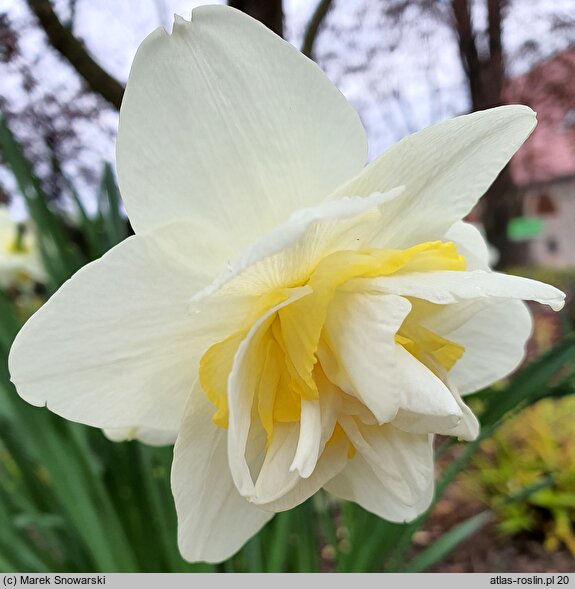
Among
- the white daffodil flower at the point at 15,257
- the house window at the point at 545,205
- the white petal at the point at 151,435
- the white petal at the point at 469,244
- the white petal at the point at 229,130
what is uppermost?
the white petal at the point at 229,130

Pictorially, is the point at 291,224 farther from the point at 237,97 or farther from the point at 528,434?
the point at 528,434

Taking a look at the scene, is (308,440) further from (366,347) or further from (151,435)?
(151,435)

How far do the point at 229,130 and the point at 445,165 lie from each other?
12 centimetres

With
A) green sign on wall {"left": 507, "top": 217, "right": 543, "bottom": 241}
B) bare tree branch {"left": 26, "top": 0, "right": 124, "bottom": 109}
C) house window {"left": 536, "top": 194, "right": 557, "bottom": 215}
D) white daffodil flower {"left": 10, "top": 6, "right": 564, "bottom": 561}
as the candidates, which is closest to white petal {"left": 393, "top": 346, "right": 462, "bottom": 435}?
white daffodil flower {"left": 10, "top": 6, "right": 564, "bottom": 561}

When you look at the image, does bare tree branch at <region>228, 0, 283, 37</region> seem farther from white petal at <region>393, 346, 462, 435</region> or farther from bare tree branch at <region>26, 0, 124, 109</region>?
white petal at <region>393, 346, 462, 435</region>

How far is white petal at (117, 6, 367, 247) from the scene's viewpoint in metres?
0.28

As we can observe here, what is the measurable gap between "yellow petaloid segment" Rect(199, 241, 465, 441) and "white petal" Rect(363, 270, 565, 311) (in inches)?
0.6

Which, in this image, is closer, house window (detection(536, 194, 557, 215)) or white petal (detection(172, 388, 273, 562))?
white petal (detection(172, 388, 273, 562))

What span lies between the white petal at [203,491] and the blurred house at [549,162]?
158cm

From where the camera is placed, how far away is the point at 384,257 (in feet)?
0.99

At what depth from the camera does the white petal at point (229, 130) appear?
11.0 inches

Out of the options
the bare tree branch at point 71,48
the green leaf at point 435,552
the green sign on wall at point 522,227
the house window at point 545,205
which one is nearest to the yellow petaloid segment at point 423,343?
the bare tree branch at point 71,48

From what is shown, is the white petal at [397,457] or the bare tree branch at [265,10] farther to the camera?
the bare tree branch at [265,10]

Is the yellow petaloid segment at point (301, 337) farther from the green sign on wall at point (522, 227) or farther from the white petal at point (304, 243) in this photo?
the green sign on wall at point (522, 227)
